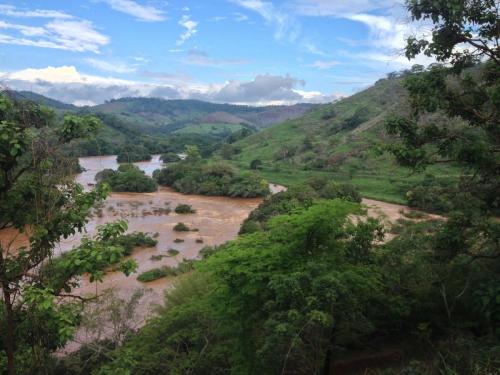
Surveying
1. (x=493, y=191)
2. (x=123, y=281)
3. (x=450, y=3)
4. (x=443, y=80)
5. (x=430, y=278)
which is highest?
(x=450, y=3)

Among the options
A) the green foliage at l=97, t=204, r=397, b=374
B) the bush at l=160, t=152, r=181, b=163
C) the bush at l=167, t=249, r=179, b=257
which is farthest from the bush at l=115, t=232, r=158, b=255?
the bush at l=160, t=152, r=181, b=163

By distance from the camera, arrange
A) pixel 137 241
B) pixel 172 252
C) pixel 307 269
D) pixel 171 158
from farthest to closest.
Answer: pixel 171 158 → pixel 137 241 → pixel 172 252 → pixel 307 269

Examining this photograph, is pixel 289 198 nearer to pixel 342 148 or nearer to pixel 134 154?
pixel 342 148

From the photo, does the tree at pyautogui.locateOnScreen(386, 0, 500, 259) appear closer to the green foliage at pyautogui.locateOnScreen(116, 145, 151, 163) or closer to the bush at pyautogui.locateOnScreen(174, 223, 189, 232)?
the bush at pyautogui.locateOnScreen(174, 223, 189, 232)

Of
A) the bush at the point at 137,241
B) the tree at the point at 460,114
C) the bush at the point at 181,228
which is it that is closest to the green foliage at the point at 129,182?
the bush at the point at 181,228

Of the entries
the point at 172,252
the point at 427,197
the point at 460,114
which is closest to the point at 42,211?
the point at 460,114

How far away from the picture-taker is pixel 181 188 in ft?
215

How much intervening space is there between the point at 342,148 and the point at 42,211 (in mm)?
75929

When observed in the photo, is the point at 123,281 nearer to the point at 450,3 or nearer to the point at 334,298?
the point at 334,298

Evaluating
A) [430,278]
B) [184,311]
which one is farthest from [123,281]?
[430,278]

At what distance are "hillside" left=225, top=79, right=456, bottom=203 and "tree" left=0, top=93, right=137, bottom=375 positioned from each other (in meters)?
36.4

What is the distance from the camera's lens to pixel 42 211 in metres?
5.79

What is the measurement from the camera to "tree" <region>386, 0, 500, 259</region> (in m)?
9.00

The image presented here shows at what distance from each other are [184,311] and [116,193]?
5158 cm
